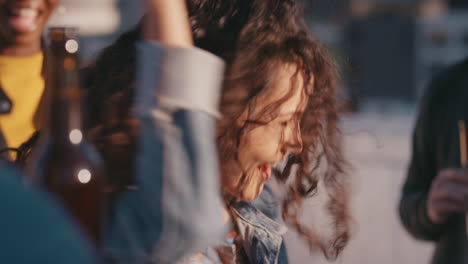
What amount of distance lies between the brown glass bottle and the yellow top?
1.24ft

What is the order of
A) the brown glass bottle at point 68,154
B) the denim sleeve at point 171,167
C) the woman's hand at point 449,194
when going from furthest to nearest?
the woman's hand at point 449,194 < the denim sleeve at point 171,167 < the brown glass bottle at point 68,154

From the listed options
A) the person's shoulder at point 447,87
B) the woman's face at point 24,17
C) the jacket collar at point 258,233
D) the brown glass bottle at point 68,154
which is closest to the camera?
the brown glass bottle at point 68,154

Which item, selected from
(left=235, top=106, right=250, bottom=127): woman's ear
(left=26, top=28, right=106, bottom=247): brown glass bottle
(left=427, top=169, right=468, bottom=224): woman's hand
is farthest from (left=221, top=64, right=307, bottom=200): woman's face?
(left=427, top=169, right=468, bottom=224): woman's hand

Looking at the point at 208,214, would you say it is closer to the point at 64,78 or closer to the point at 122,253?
the point at 122,253

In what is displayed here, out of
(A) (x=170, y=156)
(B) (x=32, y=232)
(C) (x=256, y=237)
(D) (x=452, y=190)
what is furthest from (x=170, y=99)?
(D) (x=452, y=190)

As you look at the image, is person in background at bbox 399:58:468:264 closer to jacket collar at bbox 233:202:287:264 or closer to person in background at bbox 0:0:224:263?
jacket collar at bbox 233:202:287:264

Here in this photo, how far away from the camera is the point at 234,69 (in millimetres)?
1556

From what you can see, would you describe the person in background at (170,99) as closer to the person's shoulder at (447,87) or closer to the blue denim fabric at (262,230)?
the blue denim fabric at (262,230)

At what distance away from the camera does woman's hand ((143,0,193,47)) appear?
40.0 inches

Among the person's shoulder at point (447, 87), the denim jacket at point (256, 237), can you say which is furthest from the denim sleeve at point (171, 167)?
the person's shoulder at point (447, 87)

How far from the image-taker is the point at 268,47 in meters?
1.61

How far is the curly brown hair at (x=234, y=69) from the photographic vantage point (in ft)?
4.17

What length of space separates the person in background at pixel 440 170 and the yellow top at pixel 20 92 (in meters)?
1.43

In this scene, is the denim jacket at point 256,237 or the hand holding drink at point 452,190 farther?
the hand holding drink at point 452,190
